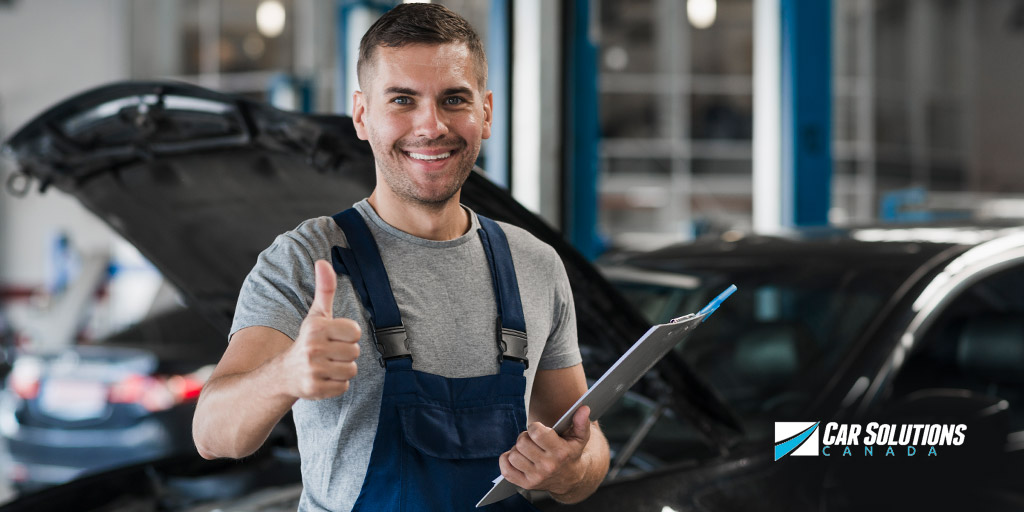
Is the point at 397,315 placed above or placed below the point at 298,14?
below

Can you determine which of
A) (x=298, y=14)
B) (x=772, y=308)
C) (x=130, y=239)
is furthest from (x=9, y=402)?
(x=298, y=14)

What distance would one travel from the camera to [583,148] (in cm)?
455

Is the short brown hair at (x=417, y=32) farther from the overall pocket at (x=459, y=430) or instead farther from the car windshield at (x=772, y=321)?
the car windshield at (x=772, y=321)

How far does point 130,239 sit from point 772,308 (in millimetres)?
1632

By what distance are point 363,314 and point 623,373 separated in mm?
287

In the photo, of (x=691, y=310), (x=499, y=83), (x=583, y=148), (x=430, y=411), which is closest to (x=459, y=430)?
(x=430, y=411)

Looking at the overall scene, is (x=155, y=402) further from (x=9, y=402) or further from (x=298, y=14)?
(x=298, y=14)

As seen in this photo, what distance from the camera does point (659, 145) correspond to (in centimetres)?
1695

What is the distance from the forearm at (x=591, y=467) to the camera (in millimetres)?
1141

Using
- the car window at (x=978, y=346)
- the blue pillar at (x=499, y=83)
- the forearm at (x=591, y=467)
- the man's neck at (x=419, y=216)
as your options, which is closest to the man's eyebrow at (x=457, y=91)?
the man's neck at (x=419, y=216)

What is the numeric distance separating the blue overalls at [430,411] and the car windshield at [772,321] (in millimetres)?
1254

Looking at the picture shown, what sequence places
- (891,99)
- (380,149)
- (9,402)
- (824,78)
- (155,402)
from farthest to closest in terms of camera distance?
1. (891,99)
2. (824,78)
3. (9,402)
4. (155,402)
5. (380,149)

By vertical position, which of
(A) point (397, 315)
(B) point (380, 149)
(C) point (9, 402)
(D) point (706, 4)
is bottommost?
(C) point (9, 402)

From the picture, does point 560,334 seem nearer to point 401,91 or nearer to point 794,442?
point 401,91
